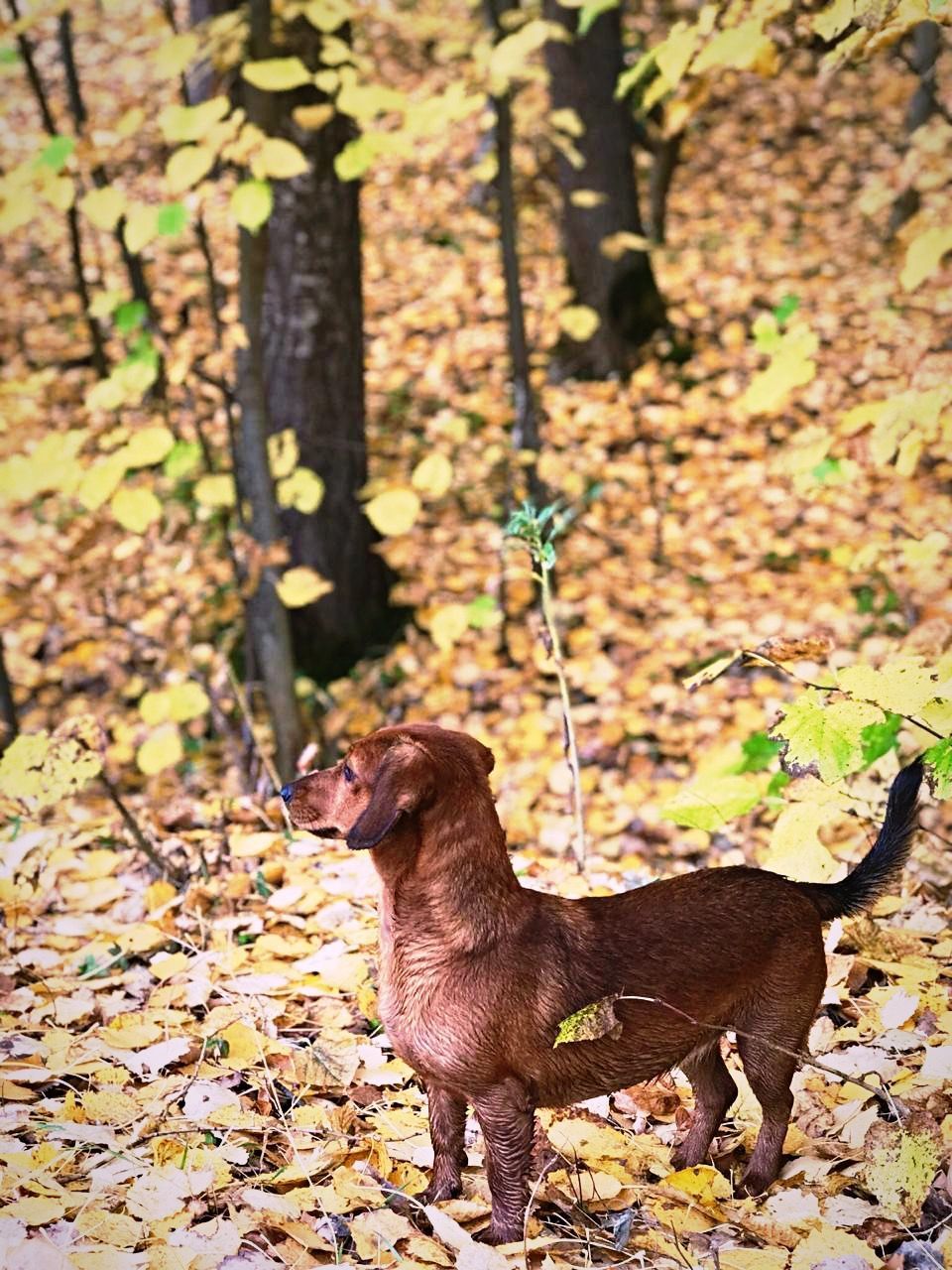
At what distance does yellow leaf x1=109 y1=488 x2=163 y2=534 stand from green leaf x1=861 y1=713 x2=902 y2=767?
9.43 ft

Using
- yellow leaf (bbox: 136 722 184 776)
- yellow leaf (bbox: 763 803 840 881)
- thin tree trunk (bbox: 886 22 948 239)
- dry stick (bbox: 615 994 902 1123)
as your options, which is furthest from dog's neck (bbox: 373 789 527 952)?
thin tree trunk (bbox: 886 22 948 239)

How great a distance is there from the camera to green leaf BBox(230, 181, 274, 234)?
14.8 feet

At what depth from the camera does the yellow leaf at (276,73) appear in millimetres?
4402

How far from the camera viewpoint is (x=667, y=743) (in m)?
6.71

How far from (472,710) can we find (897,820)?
15.4 feet

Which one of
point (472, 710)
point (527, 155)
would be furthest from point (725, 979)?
point (527, 155)

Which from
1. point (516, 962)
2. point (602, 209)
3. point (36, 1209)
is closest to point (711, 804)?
point (516, 962)

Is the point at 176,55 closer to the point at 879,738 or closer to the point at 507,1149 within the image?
the point at 879,738

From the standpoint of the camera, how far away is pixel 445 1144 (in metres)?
2.50

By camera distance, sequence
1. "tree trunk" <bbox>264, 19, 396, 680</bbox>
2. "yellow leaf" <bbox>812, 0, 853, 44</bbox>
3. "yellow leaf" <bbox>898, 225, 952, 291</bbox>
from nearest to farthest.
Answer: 1. "yellow leaf" <bbox>812, 0, 853, 44</bbox>
2. "yellow leaf" <bbox>898, 225, 952, 291</bbox>
3. "tree trunk" <bbox>264, 19, 396, 680</bbox>

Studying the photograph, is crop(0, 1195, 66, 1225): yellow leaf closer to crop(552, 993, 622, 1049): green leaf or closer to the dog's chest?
the dog's chest

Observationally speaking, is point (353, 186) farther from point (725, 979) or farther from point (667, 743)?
point (725, 979)

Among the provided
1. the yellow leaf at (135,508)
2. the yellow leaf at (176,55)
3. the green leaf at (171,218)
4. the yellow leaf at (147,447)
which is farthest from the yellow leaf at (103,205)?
the yellow leaf at (135,508)

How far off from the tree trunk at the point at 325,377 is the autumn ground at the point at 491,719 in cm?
41
